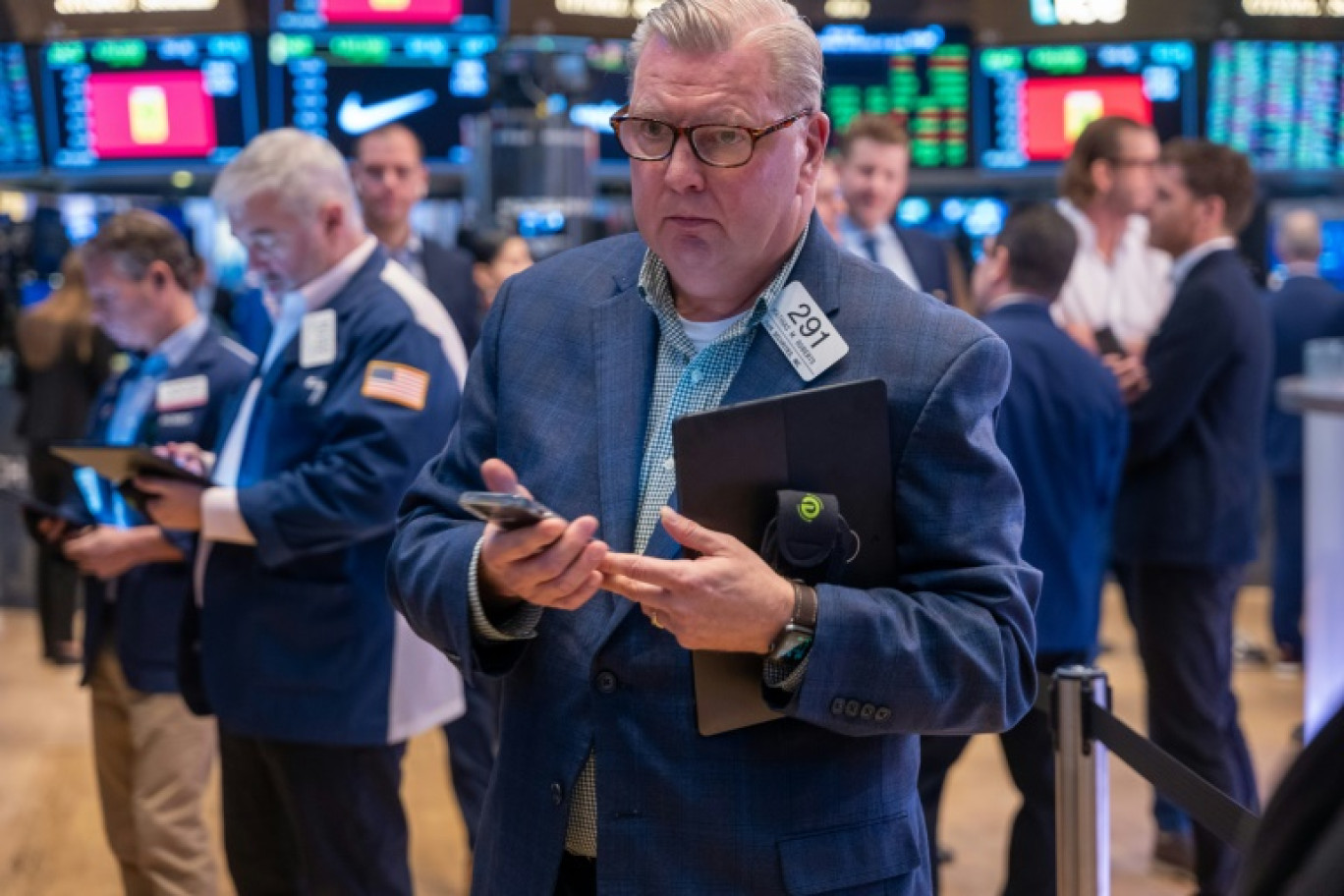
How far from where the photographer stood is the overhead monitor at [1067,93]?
6648 millimetres

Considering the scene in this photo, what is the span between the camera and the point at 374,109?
6438mm

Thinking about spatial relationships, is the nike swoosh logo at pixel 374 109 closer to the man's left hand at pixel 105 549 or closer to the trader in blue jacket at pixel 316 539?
the man's left hand at pixel 105 549

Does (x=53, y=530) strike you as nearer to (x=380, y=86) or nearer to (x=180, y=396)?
(x=180, y=396)

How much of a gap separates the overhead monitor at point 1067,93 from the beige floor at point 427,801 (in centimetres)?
227

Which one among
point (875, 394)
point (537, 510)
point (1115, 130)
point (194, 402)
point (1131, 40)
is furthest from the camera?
point (1131, 40)

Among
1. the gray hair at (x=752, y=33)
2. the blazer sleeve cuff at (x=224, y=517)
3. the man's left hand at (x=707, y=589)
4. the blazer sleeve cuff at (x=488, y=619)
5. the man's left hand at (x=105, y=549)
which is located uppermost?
the gray hair at (x=752, y=33)

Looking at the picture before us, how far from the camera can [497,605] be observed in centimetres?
182

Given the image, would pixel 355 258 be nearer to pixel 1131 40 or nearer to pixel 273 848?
pixel 273 848

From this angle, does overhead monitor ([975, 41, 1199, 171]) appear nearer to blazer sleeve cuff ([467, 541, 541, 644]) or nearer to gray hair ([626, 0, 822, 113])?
gray hair ([626, 0, 822, 113])

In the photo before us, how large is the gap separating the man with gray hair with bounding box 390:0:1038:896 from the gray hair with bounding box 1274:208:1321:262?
694 cm

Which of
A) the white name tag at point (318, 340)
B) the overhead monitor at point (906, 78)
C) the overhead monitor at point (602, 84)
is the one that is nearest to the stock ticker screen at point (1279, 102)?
the overhead monitor at point (906, 78)

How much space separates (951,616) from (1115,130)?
3693 millimetres

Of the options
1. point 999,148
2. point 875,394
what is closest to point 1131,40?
point 999,148

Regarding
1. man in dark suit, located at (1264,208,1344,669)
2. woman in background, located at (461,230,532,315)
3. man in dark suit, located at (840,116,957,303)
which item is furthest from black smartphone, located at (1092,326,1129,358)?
man in dark suit, located at (1264,208,1344,669)
